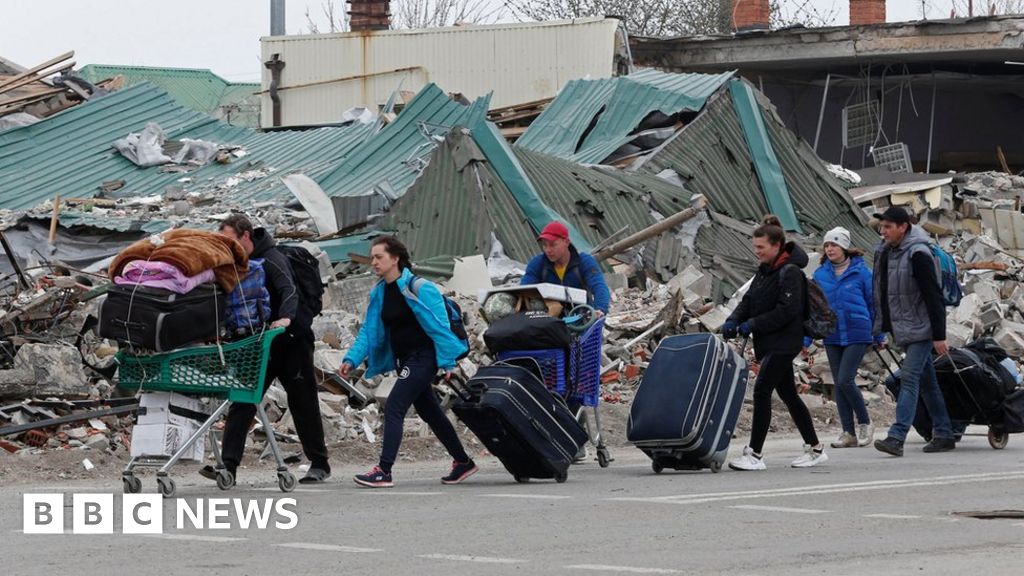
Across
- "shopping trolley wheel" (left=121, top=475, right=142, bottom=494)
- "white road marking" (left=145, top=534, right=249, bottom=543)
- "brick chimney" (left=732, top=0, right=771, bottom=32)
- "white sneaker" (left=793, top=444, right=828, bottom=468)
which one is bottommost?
"white sneaker" (left=793, top=444, right=828, bottom=468)

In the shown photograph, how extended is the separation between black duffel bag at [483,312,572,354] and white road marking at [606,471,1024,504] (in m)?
1.86

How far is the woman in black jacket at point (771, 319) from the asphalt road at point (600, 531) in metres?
0.43

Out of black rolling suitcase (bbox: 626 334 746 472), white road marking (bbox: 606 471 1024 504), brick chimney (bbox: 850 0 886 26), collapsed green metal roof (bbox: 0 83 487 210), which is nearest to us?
white road marking (bbox: 606 471 1024 504)

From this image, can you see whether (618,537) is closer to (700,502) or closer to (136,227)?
(700,502)

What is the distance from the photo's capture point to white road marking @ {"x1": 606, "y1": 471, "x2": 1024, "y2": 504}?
997 centimetres

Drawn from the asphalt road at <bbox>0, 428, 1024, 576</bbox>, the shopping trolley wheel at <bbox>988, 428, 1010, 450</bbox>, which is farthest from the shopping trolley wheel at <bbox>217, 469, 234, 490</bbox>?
the shopping trolley wheel at <bbox>988, 428, 1010, 450</bbox>

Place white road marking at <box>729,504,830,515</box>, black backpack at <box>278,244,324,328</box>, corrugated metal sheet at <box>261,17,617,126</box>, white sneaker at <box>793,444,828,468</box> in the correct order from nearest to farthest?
white road marking at <box>729,504,830,515</box>, black backpack at <box>278,244,324,328</box>, white sneaker at <box>793,444,828,468</box>, corrugated metal sheet at <box>261,17,617,126</box>

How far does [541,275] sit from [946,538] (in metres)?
4.84

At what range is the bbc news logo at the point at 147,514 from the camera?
8.89 meters

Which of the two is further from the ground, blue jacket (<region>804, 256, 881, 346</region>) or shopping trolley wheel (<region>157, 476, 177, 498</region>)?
blue jacket (<region>804, 256, 881, 346</region>)

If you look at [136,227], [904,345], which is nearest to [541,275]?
[904,345]

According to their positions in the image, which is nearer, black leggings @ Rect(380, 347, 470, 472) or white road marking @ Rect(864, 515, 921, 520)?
white road marking @ Rect(864, 515, 921, 520)

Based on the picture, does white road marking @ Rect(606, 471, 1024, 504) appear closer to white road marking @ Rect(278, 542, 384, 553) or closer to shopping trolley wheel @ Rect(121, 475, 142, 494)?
white road marking @ Rect(278, 542, 384, 553)

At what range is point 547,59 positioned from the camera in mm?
33531
